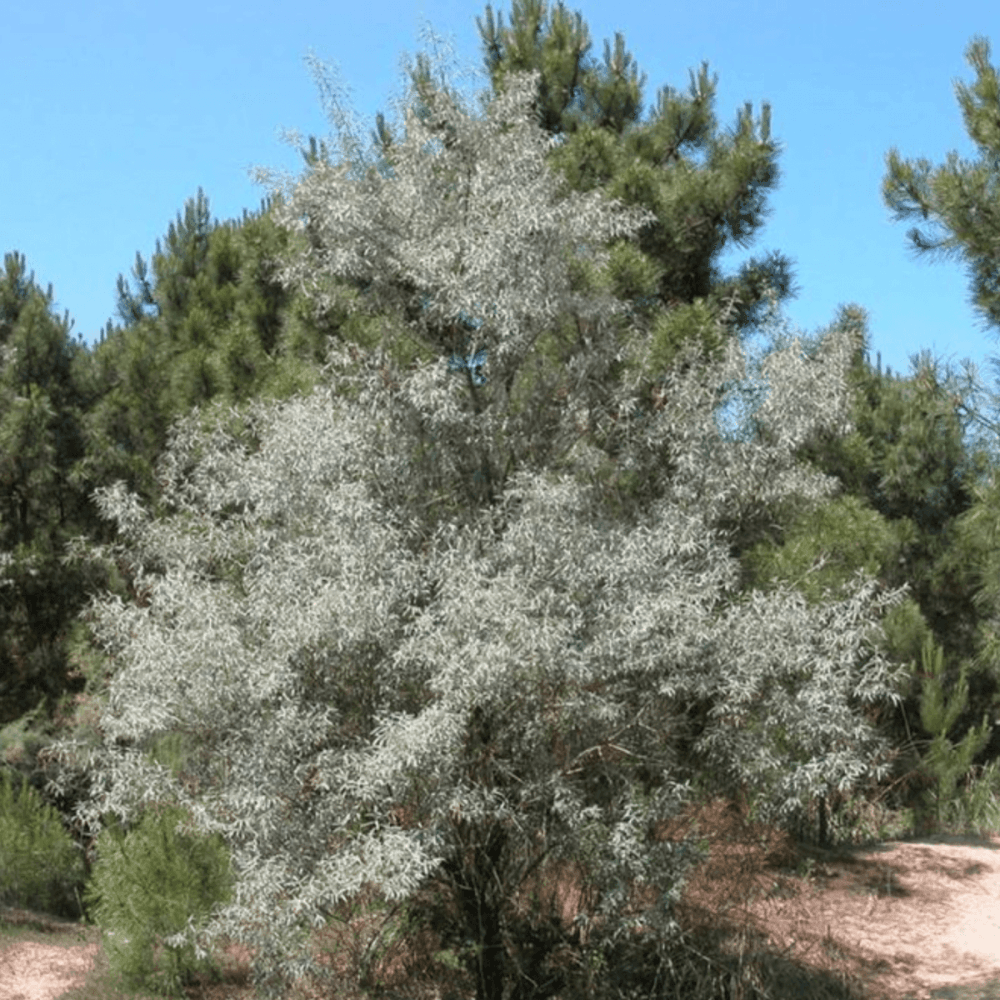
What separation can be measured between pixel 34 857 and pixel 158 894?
Answer: 2455 mm

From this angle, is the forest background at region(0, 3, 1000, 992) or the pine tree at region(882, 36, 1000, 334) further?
the pine tree at region(882, 36, 1000, 334)

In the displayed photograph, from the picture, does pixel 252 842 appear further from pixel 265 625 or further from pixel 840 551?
pixel 840 551

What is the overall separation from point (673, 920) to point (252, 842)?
84.6 inches

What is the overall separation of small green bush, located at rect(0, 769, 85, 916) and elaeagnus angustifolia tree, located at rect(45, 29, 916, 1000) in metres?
3.04

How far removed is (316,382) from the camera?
894cm

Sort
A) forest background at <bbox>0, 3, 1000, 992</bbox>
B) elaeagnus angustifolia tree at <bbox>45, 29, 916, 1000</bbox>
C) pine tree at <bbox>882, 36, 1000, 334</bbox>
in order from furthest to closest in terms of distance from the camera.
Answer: pine tree at <bbox>882, 36, 1000, 334</bbox>
forest background at <bbox>0, 3, 1000, 992</bbox>
elaeagnus angustifolia tree at <bbox>45, 29, 916, 1000</bbox>

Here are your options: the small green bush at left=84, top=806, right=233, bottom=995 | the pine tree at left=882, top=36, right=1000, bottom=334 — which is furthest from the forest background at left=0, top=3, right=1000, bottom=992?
the small green bush at left=84, top=806, right=233, bottom=995

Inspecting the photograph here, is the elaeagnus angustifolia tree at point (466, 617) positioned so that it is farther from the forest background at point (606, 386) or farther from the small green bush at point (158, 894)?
the small green bush at point (158, 894)

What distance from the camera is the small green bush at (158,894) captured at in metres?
8.31

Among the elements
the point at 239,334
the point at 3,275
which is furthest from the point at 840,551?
the point at 3,275

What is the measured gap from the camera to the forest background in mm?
8219

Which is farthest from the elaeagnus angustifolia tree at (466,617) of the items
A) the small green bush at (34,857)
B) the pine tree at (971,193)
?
the pine tree at (971,193)

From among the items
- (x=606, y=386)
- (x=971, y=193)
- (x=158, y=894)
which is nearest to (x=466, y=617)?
(x=606, y=386)

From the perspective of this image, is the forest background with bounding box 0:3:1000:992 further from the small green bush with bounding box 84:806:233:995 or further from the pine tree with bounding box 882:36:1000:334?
the small green bush with bounding box 84:806:233:995
